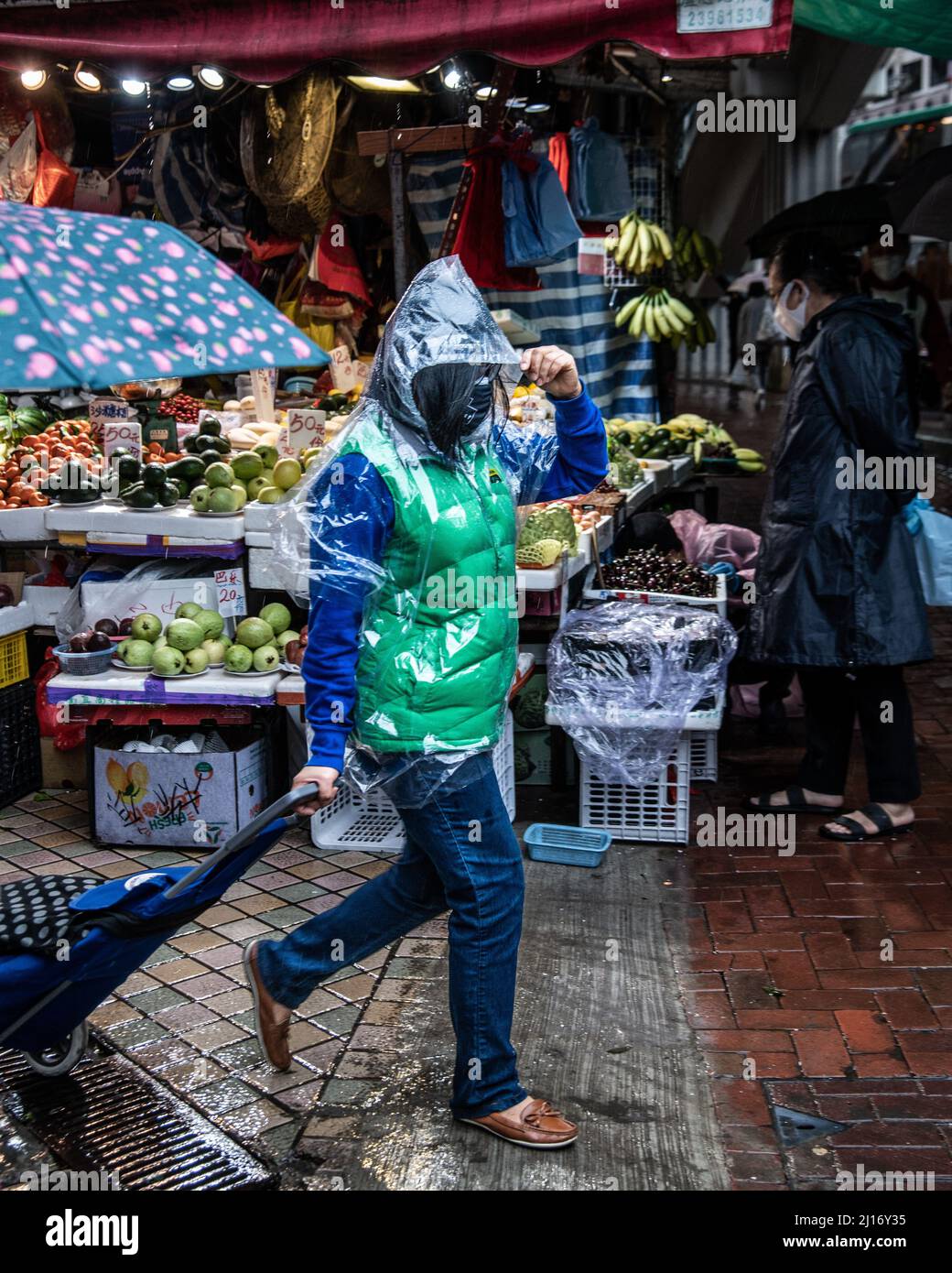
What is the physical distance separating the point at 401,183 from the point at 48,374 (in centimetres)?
521

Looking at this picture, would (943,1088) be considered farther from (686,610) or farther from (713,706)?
(686,610)

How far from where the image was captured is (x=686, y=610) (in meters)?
5.29

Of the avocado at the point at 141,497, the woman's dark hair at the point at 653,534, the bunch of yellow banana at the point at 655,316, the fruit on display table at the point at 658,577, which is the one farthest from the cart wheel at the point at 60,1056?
the bunch of yellow banana at the point at 655,316

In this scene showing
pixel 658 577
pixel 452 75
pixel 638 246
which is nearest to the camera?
pixel 658 577

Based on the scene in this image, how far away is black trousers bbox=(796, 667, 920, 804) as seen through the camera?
5.01 meters

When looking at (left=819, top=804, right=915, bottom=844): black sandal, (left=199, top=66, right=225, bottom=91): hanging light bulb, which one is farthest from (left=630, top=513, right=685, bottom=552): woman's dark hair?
(left=199, top=66, right=225, bottom=91): hanging light bulb

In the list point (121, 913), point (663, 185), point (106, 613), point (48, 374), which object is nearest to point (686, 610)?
point (106, 613)

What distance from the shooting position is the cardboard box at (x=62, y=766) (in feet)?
18.5

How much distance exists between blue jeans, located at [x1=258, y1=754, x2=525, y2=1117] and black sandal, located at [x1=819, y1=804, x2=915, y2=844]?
241cm

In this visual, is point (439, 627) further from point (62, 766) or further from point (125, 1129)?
point (62, 766)

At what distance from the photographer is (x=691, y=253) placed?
9875 millimetres

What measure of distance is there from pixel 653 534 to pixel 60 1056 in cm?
418

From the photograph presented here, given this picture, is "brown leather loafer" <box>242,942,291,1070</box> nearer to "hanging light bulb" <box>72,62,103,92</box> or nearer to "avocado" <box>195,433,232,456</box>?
"avocado" <box>195,433,232,456</box>

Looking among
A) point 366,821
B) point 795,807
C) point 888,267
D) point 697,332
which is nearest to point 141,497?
point 366,821
